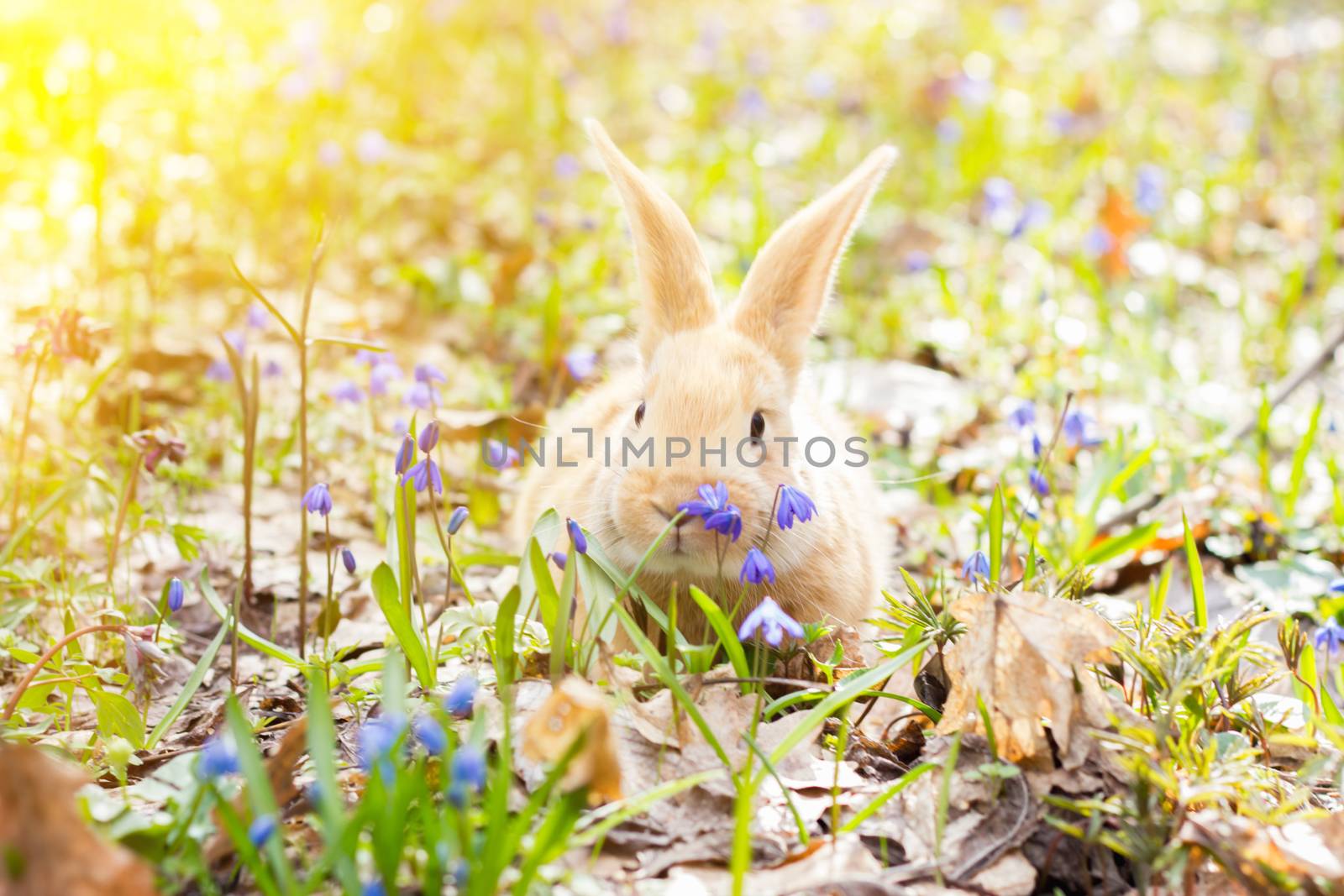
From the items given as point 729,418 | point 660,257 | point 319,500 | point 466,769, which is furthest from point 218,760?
point 660,257

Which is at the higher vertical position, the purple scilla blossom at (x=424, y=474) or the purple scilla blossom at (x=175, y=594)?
the purple scilla blossom at (x=424, y=474)

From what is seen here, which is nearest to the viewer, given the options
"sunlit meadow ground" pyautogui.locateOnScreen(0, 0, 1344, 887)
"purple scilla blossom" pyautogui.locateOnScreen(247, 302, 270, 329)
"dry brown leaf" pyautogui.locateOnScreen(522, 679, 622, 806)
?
"dry brown leaf" pyautogui.locateOnScreen(522, 679, 622, 806)

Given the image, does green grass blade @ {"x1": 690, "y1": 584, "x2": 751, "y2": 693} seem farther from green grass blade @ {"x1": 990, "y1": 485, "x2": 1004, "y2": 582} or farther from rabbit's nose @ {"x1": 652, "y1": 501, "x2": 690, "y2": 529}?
green grass blade @ {"x1": 990, "y1": 485, "x2": 1004, "y2": 582}

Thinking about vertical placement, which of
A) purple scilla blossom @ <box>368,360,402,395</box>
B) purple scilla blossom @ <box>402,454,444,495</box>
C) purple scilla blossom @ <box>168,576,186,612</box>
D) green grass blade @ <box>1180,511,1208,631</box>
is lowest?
purple scilla blossom @ <box>168,576,186,612</box>

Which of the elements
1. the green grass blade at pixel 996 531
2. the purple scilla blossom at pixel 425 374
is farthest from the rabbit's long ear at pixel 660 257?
the green grass blade at pixel 996 531

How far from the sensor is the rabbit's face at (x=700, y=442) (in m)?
2.84

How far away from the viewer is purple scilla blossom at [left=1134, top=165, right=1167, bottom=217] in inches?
251

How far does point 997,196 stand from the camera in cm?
584

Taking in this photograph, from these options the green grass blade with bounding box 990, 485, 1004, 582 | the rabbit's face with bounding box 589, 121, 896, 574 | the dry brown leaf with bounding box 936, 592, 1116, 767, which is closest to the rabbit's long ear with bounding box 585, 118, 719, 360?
the rabbit's face with bounding box 589, 121, 896, 574

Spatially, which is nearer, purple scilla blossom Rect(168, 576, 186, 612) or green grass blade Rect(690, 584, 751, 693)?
green grass blade Rect(690, 584, 751, 693)

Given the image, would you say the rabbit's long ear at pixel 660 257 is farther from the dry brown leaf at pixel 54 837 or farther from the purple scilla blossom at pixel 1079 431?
the dry brown leaf at pixel 54 837

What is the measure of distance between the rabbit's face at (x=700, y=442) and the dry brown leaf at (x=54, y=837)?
1.43 metres

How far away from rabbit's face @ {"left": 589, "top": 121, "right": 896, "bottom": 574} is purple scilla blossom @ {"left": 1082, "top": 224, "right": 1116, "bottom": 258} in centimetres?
291

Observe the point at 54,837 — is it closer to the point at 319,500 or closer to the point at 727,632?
the point at 319,500
